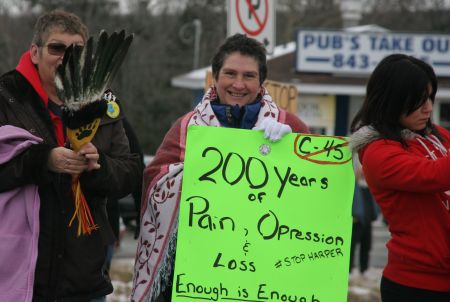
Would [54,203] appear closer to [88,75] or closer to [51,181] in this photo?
[51,181]

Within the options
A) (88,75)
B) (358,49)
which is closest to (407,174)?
(88,75)

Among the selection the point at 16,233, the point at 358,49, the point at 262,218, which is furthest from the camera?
the point at 358,49

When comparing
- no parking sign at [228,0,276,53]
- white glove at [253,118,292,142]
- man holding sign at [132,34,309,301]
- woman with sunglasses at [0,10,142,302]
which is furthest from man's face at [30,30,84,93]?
no parking sign at [228,0,276,53]

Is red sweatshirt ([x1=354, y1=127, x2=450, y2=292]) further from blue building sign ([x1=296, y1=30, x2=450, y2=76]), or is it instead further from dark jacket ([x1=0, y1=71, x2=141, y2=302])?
blue building sign ([x1=296, y1=30, x2=450, y2=76])

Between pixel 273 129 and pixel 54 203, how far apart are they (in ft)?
3.09

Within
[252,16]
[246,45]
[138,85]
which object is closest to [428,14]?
[138,85]

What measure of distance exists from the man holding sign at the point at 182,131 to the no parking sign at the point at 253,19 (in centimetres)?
250

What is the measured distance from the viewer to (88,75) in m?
3.33

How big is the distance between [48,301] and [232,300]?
0.74 m

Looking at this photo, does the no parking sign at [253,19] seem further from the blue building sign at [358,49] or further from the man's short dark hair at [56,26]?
the blue building sign at [358,49]

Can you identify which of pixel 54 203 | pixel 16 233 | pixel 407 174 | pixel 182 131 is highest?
pixel 182 131

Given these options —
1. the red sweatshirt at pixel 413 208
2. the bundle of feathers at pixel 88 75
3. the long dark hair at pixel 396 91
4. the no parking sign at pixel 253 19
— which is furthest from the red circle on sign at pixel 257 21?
the bundle of feathers at pixel 88 75

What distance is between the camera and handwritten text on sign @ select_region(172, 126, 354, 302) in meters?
3.57

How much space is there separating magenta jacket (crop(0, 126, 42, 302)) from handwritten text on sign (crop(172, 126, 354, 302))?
0.59 metres
